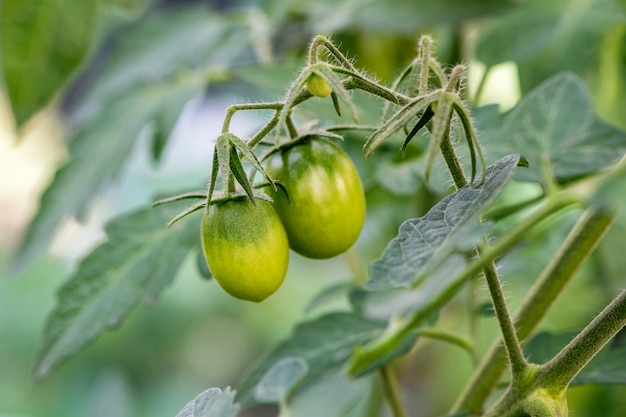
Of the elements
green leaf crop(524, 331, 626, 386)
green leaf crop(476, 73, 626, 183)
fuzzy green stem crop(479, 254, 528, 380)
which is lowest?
green leaf crop(524, 331, 626, 386)

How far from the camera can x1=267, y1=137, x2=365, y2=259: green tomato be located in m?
0.52

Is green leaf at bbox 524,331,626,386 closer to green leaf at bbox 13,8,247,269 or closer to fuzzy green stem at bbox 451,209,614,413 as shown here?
fuzzy green stem at bbox 451,209,614,413

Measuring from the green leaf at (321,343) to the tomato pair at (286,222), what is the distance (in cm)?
13

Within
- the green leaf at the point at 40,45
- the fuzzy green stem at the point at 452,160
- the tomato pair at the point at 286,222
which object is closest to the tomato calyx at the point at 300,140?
the tomato pair at the point at 286,222

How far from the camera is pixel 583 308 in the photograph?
95cm

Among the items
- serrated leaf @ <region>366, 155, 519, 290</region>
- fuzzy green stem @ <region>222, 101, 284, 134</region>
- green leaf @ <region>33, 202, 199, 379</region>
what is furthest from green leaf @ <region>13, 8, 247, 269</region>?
serrated leaf @ <region>366, 155, 519, 290</region>

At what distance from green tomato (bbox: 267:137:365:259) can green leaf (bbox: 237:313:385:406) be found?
142 mm

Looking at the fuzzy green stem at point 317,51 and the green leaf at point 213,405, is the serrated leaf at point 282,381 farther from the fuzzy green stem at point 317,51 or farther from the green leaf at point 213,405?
the fuzzy green stem at point 317,51

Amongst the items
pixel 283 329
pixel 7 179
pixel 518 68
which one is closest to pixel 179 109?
pixel 518 68

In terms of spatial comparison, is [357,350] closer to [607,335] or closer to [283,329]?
[607,335]

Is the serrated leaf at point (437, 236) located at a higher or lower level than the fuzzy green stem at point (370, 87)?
lower

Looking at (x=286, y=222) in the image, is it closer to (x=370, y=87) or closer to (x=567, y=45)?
(x=370, y=87)

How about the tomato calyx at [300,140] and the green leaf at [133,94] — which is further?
the green leaf at [133,94]

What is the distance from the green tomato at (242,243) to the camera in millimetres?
486
